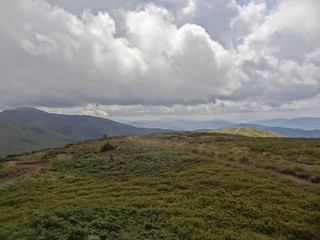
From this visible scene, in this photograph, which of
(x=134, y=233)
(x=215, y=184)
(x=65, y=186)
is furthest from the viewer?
(x=65, y=186)

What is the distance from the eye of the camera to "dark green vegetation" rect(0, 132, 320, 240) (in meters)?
10.3

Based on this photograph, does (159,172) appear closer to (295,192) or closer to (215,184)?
(215,184)

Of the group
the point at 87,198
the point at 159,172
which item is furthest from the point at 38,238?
the point at 159,172

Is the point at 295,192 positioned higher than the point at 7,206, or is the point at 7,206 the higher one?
the point at 295,192

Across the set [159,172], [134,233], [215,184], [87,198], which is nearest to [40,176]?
[87,198]

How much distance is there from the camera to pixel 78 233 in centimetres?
978

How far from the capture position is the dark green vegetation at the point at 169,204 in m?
10.3

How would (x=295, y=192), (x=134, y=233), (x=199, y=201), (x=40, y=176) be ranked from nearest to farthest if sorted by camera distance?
(x=134, y=233) → (x=199, y=201) → (x=295, y=192) → (x=40, y=176)

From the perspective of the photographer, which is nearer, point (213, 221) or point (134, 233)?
point (134, 233)

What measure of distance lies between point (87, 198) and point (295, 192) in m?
16.2

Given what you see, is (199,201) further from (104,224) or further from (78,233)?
(78,233)

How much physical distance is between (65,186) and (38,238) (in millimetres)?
10564

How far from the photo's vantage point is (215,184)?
55.3 ft

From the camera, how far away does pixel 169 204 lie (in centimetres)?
1323
